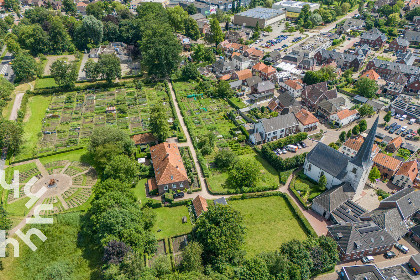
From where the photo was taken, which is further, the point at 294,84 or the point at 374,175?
the point at 294,84

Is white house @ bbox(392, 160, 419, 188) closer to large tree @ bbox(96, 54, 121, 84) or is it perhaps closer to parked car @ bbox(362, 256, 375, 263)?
parked car @ bbox(362, 256, 375, 263)

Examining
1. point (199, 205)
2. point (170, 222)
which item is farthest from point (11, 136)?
point (199, 205)

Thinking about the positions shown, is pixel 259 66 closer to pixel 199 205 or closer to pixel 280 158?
pixel 280 158

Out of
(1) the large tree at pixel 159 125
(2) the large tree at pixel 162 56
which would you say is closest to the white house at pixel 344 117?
(1) the large tree at pixel 159 125

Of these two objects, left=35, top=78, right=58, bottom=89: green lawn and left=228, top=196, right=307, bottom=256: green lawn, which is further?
left=35, top=78, right=58, bottom=89: green lawn

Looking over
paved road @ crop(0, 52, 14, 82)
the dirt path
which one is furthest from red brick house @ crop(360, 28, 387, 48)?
Answer: paved road @ crop(0, 52, 14, 82)
